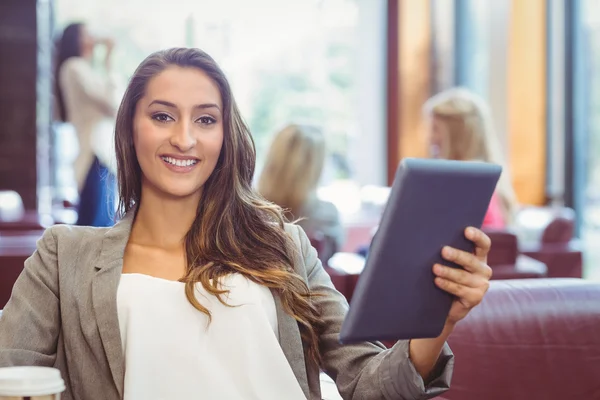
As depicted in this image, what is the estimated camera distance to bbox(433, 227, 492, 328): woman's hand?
136 cm

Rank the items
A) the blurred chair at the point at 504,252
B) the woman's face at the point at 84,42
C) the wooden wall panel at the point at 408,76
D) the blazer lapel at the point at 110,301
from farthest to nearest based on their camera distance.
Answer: the wooden wall panel at the point at 408,76
the woman's face at the point at 84,42
the blurred chair at the point at 504,252
the blazer lapel at the point at 110,301

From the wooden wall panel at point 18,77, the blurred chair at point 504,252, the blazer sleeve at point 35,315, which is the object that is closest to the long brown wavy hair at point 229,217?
the blazer sleeve at point 35,315

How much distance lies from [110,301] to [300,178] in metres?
2.44

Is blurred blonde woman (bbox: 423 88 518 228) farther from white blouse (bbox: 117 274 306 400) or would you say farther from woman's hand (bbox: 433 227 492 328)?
woman's hand (bbox: 433 227 492 328)

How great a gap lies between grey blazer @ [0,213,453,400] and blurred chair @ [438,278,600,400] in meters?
0.37

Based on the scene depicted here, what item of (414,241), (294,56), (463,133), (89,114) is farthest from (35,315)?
(294,56)

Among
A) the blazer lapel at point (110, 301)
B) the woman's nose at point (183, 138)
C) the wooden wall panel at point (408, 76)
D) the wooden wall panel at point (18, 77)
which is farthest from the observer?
the wooden wall panel at point (408, 76)

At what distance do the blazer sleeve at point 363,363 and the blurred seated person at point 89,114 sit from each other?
732 mm

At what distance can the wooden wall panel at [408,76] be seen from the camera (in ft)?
27.5

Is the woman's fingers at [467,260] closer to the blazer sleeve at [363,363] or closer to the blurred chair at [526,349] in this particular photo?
the blazer sleeve at [363,363]

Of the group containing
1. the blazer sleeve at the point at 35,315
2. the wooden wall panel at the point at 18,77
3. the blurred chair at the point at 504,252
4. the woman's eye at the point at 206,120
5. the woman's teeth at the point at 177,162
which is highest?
the wooden wall panel at the point at 18,77

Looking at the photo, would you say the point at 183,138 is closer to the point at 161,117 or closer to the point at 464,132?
the point at 161,117

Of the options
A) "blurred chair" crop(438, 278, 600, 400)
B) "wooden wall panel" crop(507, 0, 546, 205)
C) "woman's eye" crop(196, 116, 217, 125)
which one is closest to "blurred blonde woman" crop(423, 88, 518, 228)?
"blurred chair" crop(438, 278, 600, 400)

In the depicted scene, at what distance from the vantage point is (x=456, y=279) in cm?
138
